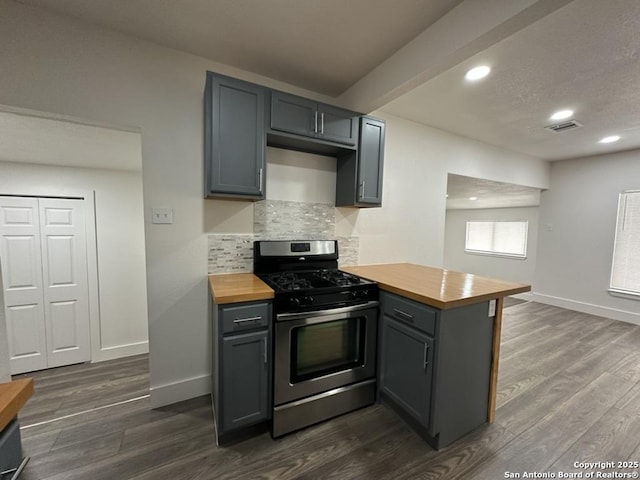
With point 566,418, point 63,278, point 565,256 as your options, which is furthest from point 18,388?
point 565,256

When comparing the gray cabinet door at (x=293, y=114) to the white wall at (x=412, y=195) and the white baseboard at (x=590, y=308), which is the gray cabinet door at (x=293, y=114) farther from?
the white baseboard at (x=590, y=308)

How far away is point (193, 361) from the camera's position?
6.74ft

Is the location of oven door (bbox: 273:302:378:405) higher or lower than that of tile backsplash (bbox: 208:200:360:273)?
lower

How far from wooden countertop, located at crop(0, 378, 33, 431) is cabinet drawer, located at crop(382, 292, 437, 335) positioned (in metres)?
1.69

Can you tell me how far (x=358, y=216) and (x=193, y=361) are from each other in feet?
6.46

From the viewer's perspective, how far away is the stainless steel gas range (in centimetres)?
165

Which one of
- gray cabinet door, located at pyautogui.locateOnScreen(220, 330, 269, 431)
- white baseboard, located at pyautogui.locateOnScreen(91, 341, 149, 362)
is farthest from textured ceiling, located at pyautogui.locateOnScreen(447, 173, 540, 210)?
white baseboard, located at pyautogui.locateOnScreen(91, 341, 149, 362)

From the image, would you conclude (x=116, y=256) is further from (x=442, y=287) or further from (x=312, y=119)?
(x=442, y=287)

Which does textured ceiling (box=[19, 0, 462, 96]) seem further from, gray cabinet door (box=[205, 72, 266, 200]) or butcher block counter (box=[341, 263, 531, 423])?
butcher block counter (box=[341, 263, 531, 423])

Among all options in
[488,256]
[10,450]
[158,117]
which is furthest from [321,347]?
[488,256]

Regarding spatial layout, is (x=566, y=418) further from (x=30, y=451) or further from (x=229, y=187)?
(x=30, y=451)

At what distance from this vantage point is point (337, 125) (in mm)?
2141

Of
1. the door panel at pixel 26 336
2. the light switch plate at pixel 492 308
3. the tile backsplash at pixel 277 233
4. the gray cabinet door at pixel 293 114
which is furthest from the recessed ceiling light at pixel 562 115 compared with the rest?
the door panel at pixel 26 336

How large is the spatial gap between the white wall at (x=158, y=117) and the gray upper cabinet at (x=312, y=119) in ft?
1.43
